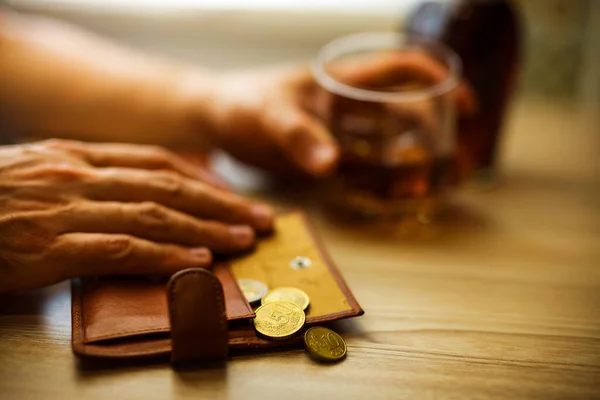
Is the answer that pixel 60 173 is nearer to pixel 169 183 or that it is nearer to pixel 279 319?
pixel 169 183

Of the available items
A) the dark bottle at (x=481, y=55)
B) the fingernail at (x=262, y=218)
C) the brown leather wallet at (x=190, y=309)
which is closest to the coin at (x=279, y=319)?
the brown leather wallet at (x=190, y=309)

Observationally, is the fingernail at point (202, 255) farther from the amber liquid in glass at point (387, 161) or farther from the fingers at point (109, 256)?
the amber liquid in glass at point (387, 161)

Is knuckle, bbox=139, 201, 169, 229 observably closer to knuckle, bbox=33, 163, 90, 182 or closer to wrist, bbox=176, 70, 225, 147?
knuckle, bbox=33, 163, 90, 182

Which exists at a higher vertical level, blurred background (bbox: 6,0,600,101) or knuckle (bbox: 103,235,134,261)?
blurred background (bbox: 6,0,600,101)

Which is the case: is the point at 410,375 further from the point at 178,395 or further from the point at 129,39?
the point at 129,39

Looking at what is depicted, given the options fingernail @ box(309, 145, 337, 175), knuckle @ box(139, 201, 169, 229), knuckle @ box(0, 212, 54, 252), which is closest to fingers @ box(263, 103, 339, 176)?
fingernail @ box(309, 145, 337, 175)

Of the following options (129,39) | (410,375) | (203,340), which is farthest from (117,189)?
(129,39)

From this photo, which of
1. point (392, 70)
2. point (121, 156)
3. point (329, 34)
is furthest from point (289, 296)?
point (329, 34)
